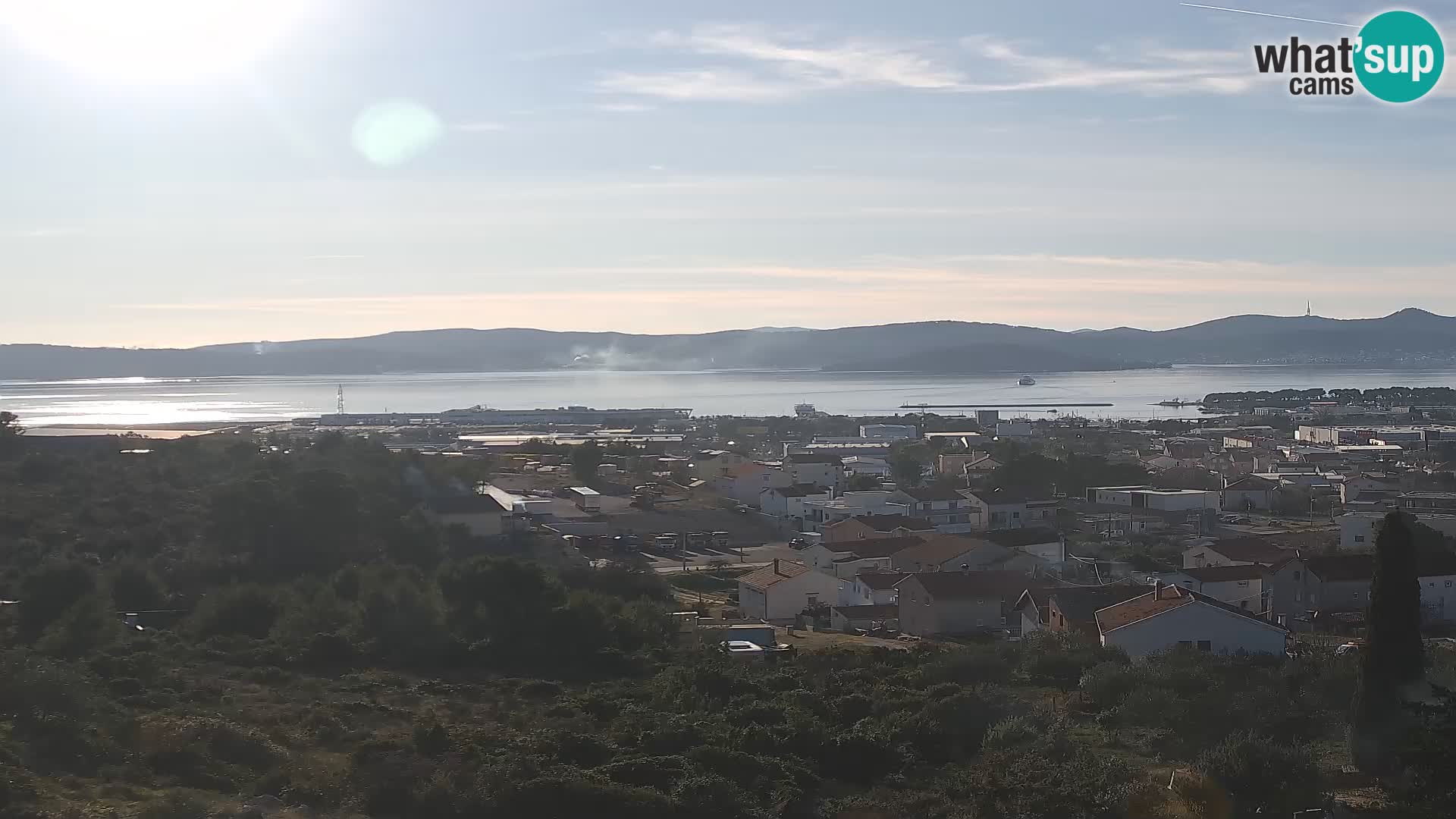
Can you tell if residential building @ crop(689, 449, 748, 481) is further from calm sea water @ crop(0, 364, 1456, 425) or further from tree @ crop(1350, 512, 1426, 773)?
calm sea water @ crop(0, 364, 1456, 425)

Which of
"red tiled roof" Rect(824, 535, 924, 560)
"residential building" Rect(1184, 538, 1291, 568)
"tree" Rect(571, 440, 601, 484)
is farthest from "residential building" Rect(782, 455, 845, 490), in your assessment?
"residential building" Rect(1184, 538, 1291, 568)

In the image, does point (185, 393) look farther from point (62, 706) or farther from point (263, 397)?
point (62, 706)

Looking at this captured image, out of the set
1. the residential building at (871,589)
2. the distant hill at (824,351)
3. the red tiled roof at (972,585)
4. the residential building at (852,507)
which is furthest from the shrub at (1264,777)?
the distant hill at (824,351)

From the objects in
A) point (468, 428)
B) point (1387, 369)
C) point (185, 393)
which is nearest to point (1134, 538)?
point (468, 428)

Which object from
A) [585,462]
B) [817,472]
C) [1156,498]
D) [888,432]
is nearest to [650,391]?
[888,432]

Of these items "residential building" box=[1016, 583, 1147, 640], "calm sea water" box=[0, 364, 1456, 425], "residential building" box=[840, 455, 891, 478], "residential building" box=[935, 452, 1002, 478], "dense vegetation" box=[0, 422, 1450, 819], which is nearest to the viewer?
"dense vegetation" box=[0, 422, 1450, 819]

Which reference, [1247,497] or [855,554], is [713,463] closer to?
[1247,497]
